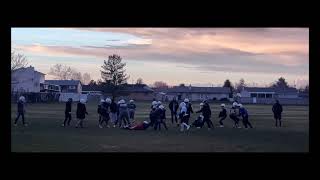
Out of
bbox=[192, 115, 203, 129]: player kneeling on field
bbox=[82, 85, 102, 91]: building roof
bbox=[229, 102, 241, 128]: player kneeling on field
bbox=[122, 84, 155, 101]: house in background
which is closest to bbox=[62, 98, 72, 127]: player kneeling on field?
bbox=[82, 85, 102, 91]: building roof

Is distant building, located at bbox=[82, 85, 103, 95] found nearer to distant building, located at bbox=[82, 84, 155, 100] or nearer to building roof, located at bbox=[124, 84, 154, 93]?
distant building, located at bbox=[82, 84, 155, 100]

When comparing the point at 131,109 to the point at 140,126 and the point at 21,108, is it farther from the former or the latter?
the point at 21,108

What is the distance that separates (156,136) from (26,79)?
283cm

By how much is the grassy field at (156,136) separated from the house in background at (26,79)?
0.51 metres

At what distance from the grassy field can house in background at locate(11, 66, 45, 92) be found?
515mm

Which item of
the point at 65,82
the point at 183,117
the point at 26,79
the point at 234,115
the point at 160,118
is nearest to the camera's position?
the point at 26,79

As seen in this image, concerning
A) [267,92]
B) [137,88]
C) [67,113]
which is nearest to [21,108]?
[67,113]

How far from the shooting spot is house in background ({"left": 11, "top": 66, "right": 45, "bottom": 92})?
10.1 metres

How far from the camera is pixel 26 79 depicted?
10289 mm

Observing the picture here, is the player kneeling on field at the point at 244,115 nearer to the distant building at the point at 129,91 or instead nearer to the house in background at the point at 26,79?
the distant building at the point at 129,91
